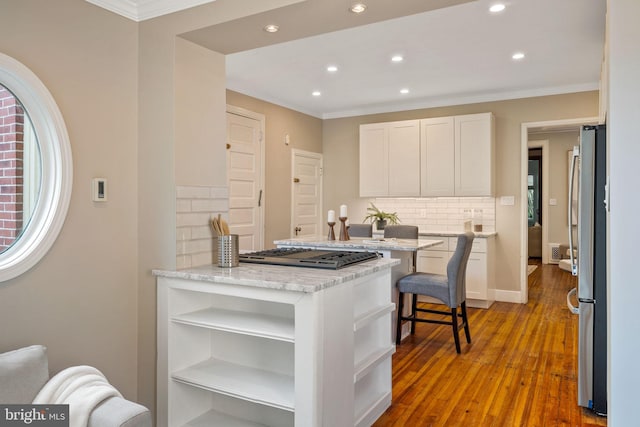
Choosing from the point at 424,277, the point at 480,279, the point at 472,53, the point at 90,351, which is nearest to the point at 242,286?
the point at 90,351

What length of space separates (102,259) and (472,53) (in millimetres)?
Answer: 3591

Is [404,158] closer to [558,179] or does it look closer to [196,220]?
[196,220]

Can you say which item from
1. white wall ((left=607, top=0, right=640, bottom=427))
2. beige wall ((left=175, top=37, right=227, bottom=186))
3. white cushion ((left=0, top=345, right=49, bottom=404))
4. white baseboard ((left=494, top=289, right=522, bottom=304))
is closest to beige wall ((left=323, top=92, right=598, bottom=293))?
white baseboard ((left=494, top=289, right=522, bottom=304))

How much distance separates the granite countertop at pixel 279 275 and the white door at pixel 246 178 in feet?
9.07

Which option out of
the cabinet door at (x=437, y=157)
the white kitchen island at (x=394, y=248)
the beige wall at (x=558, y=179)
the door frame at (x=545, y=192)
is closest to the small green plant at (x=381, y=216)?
the cabinet door at (x=437, y=157)

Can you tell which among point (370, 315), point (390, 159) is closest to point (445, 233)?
point (390, 159)

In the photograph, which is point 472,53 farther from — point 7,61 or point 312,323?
point 7,61

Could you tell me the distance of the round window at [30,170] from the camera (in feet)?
6.87

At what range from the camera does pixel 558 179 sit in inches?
350

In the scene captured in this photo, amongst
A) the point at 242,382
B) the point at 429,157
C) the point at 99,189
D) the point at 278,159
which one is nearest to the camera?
the point at 242,382

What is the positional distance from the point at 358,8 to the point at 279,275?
4.47ft

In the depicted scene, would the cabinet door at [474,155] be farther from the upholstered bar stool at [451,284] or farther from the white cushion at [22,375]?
the white cushion at [22,375]

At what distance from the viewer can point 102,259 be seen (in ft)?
7.90

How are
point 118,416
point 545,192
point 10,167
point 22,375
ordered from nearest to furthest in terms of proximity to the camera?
point 118,416
point 22,375
point 10,167
point 545,192
